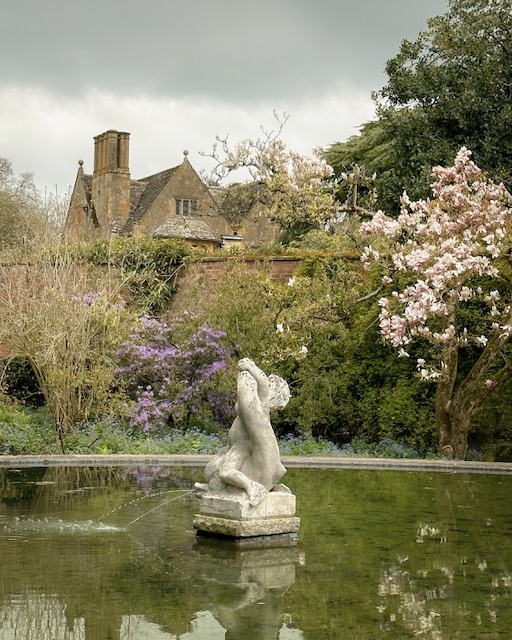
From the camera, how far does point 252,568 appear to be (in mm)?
6488

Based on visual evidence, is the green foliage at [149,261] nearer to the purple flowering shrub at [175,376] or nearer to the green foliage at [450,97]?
the purple flowering shrub at [175,376]

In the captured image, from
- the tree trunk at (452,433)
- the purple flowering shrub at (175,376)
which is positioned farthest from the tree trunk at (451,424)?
the purple flowering shrub at (175,376)

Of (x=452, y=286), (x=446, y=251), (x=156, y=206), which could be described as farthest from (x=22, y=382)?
(x=156, y=206)

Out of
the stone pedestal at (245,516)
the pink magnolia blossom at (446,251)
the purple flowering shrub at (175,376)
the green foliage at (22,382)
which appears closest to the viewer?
the stone pedestal at (245,516)

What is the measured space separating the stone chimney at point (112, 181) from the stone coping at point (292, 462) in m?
29.8

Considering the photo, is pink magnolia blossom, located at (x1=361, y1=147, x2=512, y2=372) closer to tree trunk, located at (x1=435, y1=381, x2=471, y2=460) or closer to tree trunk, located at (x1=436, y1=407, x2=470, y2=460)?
tree trunk, located at (x1=435, y1=381, x2=471, y2=460)

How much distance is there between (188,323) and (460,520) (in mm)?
8150

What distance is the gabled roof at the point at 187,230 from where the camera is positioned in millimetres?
39875

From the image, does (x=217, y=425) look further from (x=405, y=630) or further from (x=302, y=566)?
(x=405, y=630)

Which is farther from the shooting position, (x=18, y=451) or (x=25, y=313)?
(x=25, y=313)

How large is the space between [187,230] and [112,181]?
428cm

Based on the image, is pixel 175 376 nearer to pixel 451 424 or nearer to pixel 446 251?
pixel 451 424

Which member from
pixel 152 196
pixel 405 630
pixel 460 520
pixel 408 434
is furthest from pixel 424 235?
pixel 152 196

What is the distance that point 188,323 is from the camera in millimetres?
15938
